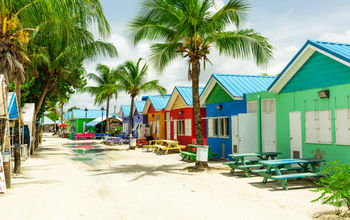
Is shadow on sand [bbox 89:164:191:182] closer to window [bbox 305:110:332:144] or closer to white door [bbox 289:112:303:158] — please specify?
white door [bbox 289:112:303:158]

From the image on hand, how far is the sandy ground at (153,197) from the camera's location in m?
5.70

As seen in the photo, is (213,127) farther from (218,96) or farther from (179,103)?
(179,103)

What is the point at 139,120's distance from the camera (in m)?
30.6

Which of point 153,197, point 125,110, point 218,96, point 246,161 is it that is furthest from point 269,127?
point 125,110

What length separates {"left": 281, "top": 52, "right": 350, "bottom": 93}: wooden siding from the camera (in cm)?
877

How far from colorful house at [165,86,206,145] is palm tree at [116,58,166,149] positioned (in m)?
2.30

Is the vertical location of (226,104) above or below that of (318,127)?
above

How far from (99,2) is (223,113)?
9.62m

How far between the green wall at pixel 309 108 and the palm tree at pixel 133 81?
12.5 meters

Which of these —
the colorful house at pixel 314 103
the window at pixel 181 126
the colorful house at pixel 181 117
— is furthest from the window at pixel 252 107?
the window at pixel 181 126

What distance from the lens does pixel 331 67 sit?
9.09 metres

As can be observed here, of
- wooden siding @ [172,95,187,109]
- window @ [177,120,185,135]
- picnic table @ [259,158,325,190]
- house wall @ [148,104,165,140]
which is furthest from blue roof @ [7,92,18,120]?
house wall @ [148,104,165,140]

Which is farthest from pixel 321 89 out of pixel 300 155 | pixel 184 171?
pixel 184 171

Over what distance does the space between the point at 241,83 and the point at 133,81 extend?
11.4 meters
